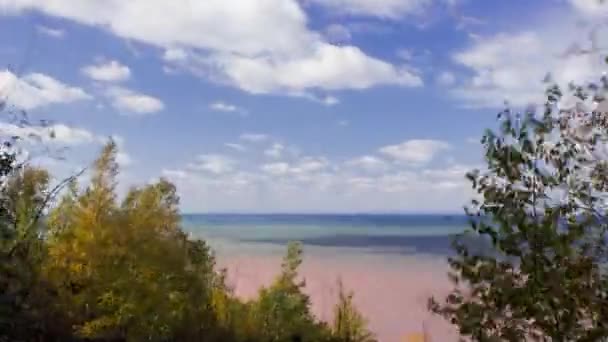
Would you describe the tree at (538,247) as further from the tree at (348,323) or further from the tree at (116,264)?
the tree at (348,323)

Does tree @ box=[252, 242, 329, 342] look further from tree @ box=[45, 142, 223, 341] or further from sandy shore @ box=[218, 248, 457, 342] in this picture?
tree @ box=[45, 142, 223, 341]

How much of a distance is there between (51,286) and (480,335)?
10.8 m

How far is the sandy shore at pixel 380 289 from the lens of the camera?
66.5ft

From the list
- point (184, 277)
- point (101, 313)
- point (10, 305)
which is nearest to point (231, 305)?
point (184, 277)

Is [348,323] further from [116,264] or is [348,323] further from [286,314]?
[116,264]

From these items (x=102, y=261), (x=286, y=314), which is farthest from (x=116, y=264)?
(x=286, y=314)

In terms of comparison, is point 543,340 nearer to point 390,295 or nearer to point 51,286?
point 51,286

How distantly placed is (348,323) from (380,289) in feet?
38.3

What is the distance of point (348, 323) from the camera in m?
19.6

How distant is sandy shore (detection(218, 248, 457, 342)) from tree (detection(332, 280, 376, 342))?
0.53m

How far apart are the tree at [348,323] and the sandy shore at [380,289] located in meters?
0.53

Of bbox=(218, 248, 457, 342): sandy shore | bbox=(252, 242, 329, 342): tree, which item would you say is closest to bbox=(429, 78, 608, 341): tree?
bbox=(218, 248, 457, 342): sandy shore

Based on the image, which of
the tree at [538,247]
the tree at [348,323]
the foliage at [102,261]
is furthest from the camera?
the tree at [348,323]

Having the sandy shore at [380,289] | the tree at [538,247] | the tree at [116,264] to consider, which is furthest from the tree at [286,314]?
the tree at [538,247]
